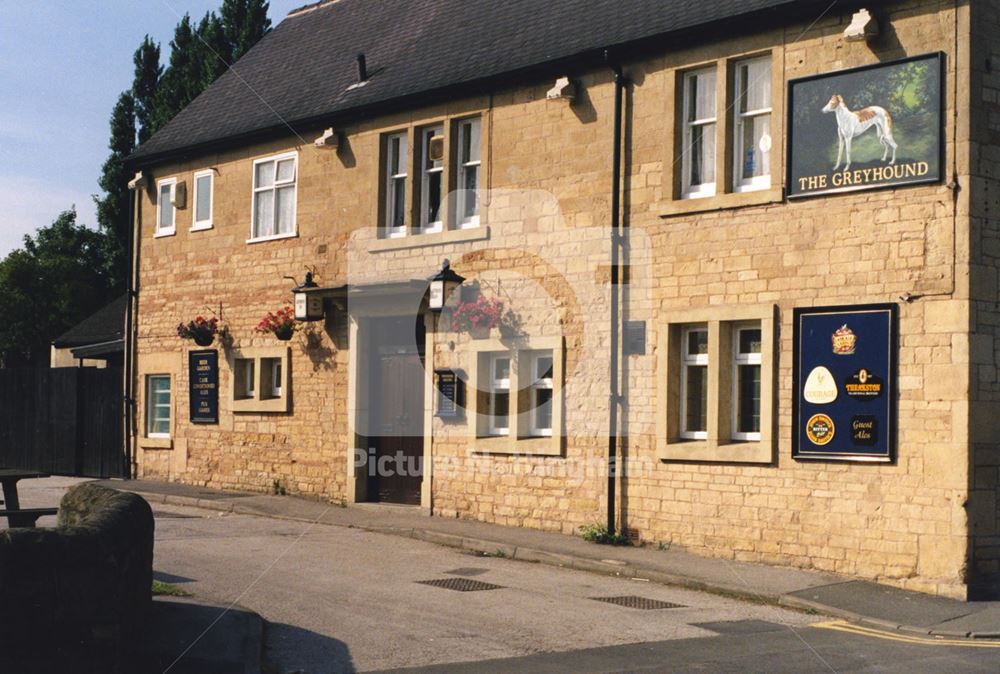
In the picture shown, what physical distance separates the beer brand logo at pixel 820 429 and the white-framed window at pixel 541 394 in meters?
4.29

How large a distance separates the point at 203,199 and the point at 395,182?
17.6 feet

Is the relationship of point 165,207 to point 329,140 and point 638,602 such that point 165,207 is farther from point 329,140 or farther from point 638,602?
point 638,602

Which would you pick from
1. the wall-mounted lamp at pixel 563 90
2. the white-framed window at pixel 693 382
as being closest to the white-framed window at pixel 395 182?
the wall-mounted lamp at pixel 563 90

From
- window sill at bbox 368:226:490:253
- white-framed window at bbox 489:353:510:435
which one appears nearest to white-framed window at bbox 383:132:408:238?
window sill at bbox 368:226:490:253

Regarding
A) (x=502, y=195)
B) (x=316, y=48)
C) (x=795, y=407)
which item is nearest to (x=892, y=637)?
(x=795, y=407)

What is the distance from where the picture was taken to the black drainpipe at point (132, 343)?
2488 cm

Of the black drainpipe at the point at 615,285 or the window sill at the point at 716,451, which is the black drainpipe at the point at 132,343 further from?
the window sill at the point at 716,451

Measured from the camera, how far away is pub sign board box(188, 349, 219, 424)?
22812 mm

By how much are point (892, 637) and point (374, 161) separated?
1191 centimetres

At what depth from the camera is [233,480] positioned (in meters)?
22.3

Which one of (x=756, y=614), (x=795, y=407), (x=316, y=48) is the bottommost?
(x=756, y=614)

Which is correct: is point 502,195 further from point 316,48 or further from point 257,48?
point 257,48

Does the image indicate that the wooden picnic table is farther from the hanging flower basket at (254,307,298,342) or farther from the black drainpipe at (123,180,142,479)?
the black drainpipe at (123,180,142,479)

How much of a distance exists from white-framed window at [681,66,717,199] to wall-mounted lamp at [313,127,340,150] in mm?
6821
